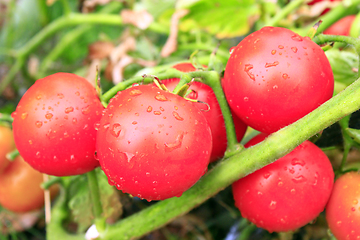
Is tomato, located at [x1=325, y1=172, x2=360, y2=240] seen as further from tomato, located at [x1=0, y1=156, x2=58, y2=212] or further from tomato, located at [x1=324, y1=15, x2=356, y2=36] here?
tomato, located at [x1=0, y1=156, x2=58, y2=212]

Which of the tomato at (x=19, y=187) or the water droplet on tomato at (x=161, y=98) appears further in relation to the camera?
the tomato at (x=19, y=187)

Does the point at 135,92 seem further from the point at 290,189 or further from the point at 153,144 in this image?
the point at 290,189

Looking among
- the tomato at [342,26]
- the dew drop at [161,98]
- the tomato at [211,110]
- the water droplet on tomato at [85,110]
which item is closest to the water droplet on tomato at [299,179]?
the tomato at [211,110]

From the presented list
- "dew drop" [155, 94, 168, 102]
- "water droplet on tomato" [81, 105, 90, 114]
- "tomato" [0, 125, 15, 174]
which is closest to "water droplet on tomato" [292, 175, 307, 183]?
"dew drop" [155, 94, 168, 102]

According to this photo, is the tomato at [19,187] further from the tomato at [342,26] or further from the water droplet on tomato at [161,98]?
the tomato at [342,26]

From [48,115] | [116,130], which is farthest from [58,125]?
[116,130]
